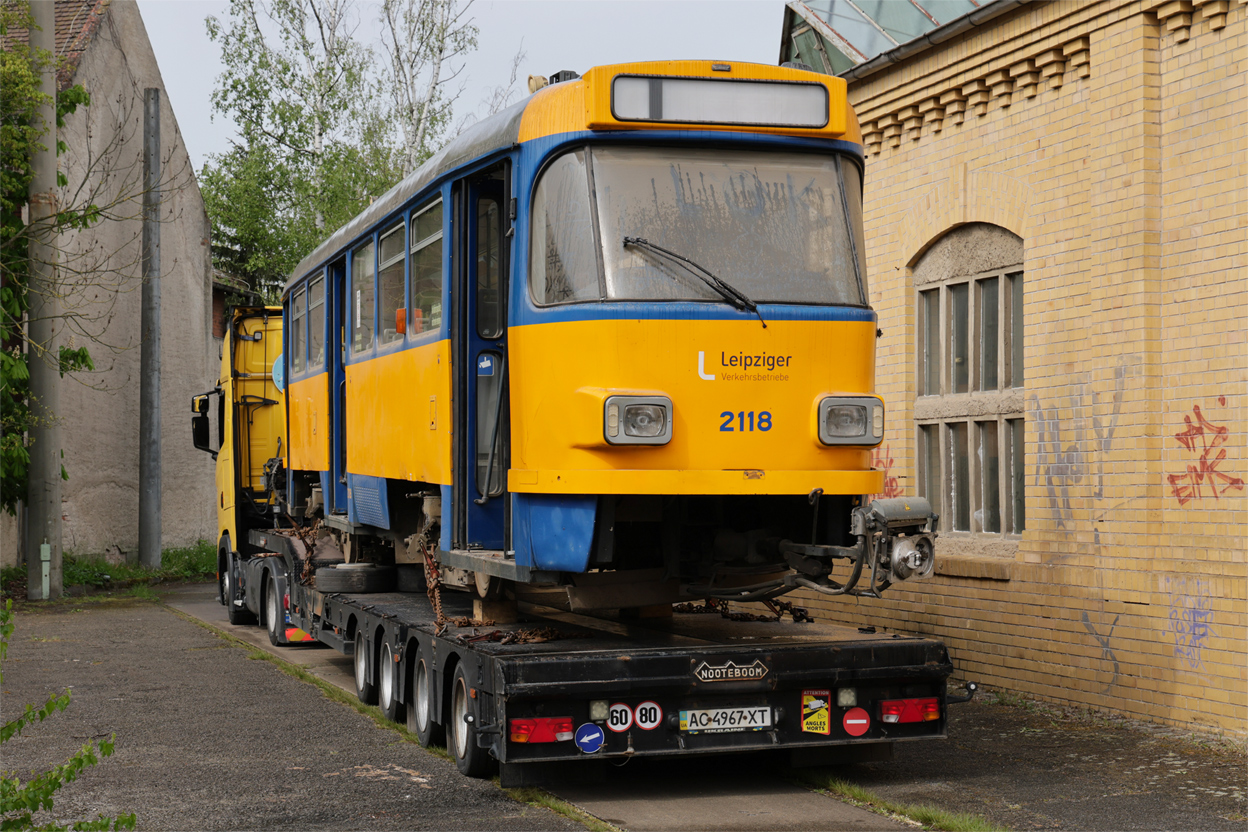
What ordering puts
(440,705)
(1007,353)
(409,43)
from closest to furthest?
(440,705) < (1007,353) < (409,43)

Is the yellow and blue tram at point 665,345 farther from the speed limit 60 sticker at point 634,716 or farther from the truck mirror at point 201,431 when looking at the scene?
the truck mirror at point 201,431

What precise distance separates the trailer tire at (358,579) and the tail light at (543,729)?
4.57 metres

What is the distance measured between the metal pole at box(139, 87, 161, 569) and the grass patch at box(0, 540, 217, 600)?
40cm

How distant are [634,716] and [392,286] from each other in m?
3.87

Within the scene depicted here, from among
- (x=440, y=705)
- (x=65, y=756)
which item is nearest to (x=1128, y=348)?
(x=440, y=705)

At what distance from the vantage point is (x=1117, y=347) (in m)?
9.36

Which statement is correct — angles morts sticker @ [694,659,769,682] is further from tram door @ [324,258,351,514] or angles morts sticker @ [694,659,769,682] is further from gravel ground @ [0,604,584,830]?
tram door @ [324,258,351,514]

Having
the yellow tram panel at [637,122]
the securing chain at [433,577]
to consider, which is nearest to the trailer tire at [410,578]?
the securing chain at [433,577]

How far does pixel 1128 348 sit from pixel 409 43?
25251mm

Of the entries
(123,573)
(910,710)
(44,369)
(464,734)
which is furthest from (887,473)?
(123,573)

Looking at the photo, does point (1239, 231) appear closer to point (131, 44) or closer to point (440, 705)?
point (440, 705)

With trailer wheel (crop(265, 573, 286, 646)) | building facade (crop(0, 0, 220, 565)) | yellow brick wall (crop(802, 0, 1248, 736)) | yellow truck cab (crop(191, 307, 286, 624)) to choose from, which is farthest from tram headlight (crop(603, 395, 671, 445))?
building facade (crop(0, 0, 220, 565))

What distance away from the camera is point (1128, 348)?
927cm

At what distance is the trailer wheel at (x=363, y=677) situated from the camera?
10617 millimetres
